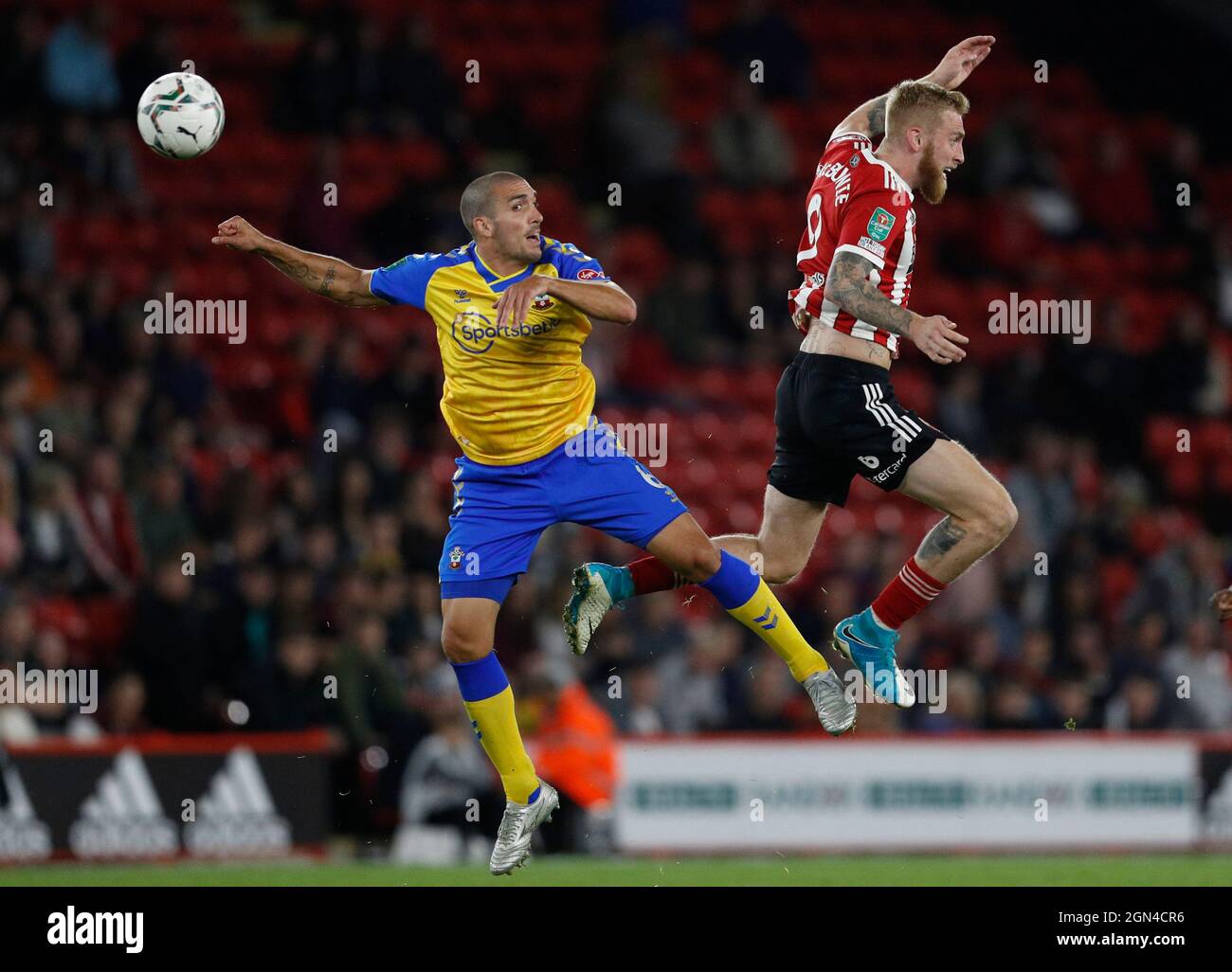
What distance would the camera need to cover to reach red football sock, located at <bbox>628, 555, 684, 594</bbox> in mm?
10320

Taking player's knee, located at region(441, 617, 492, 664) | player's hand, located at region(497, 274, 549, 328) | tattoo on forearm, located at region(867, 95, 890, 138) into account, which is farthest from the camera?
tattoo on forearm, located at region(867, 95, 890, 138)

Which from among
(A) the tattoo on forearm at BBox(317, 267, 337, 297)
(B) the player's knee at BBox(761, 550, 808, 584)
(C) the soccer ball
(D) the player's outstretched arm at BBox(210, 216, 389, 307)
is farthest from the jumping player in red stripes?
(C) the soccer ball

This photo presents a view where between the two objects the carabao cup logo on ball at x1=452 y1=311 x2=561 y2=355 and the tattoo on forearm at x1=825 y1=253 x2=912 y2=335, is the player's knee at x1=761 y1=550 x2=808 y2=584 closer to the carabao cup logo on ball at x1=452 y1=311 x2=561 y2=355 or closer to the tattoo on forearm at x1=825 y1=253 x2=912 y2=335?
the tattoo on forearm at x1=825 y1=253 x2=912 y2=335

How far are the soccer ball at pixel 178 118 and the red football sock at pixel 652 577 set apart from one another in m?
2.93

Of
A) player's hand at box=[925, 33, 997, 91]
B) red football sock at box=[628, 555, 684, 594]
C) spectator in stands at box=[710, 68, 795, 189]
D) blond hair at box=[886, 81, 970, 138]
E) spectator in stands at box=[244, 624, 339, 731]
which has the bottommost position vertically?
spectator in stands at box=[244, 624, 339, 731]

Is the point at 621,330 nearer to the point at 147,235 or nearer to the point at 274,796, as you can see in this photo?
the point at 147,235

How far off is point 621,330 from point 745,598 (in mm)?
7756

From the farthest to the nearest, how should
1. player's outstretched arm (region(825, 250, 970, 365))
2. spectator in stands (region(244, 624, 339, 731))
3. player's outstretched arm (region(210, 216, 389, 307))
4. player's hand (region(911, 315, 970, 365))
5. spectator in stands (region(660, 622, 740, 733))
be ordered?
spectator in stands (region(660, 622, 740, 733)) < spectator in stands (region(244, 624, 339, 731)) < player's outstretched arm (region(210, 216, 389, 307)) < player's outstretched arm (region(825, 250, 970, 365)) < player's hand (region(911, 315, 970, 365))

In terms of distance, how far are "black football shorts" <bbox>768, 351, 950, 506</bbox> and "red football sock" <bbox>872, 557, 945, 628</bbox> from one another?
53 cm

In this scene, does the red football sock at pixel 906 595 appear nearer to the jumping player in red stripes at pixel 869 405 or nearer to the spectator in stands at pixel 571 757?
the jumping player in red stripes at pixel 869 405

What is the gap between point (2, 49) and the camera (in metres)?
17.9
